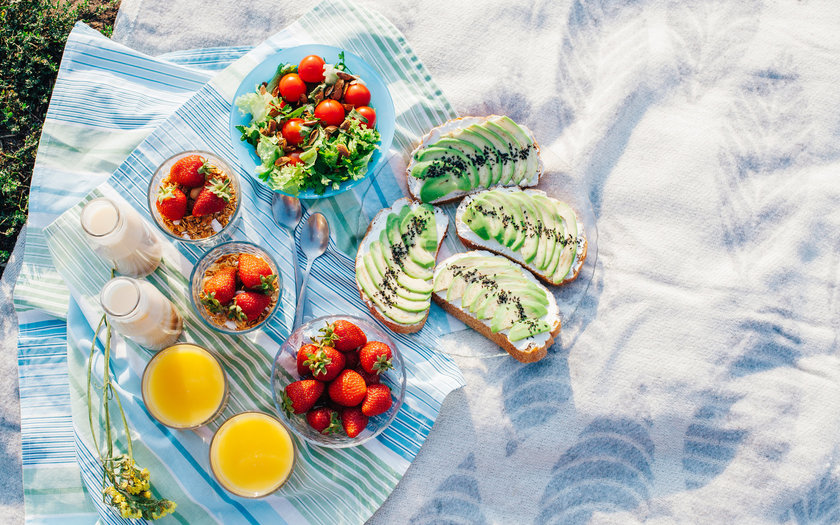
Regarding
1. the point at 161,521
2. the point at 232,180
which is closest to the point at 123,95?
the point at 232,180

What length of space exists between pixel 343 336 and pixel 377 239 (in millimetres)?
547

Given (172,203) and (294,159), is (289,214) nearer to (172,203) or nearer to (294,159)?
(294,159)

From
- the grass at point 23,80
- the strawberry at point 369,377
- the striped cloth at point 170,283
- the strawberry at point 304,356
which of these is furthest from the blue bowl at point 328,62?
the grass at point 23,80

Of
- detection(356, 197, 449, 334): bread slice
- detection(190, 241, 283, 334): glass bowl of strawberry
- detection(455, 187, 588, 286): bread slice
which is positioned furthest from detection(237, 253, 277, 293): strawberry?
detection(455, 187, 588, 286): bread slice

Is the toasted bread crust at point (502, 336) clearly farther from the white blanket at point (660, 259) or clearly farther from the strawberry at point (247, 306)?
the strawberry at point (247, 306)

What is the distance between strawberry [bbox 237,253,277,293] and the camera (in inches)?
101

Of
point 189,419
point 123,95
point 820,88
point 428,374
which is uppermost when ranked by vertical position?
point 820,88

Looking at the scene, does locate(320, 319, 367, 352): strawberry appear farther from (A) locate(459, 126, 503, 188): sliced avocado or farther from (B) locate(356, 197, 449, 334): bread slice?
(A) locate(459, 126, 503, 188): sliced avocado

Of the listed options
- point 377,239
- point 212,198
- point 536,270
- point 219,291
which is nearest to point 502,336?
point 536,270

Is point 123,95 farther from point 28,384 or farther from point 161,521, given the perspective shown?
point 161,521

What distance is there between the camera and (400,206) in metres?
2.97

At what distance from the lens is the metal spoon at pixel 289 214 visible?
9.50ft

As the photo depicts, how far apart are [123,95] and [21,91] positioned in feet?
2.13

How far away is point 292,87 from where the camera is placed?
2.79 meters
